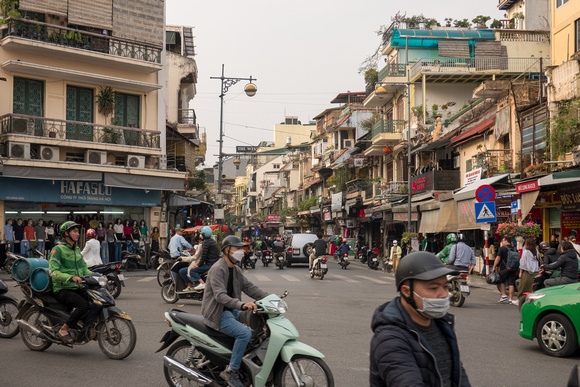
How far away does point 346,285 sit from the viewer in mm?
21312

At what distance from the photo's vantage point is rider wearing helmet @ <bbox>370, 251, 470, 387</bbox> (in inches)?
A: 121

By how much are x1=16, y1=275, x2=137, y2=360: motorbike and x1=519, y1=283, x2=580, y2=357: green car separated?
18.2ft

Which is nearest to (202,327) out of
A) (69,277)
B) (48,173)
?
(69,277)

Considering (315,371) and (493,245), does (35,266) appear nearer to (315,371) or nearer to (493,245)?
(315,371)

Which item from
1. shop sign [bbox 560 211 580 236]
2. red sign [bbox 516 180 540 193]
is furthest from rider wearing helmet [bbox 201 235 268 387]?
shop sign [bbox 560 211 580 236]

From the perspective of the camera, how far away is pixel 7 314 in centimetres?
1022

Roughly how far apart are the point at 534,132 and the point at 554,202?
2.93 m

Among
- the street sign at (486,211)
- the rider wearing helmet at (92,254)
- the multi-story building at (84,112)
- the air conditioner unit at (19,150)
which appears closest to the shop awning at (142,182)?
the multi-story building at (84,112)

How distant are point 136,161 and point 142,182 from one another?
1010 mm

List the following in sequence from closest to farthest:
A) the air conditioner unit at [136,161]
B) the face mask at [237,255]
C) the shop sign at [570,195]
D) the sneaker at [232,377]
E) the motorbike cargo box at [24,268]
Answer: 1. the sneaker at [232,377]
2. the face mask at [237,255]
3. the motorbike cargo box at [24,268]
4. the shop sign at [570,195]
5. the air conditioner unit at [136,161]

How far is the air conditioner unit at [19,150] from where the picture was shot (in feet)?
87.4

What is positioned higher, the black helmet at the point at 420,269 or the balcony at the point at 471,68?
the balcony at the point at 471,68

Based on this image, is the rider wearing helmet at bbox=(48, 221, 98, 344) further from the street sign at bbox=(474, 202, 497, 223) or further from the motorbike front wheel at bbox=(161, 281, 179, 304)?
the street sign at bbox=(474, 202, 497, 223)

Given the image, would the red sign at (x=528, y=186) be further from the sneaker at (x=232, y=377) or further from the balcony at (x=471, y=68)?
the sneaker at (x=232, y=377)
